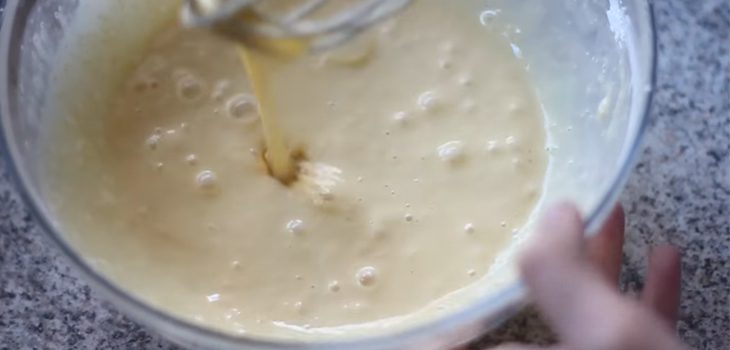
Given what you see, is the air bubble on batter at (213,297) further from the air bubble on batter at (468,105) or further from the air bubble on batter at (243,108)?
the air bubble on batter at (468,105)

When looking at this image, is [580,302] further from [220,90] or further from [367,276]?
[220,90]

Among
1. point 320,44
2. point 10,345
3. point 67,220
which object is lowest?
point 10,345

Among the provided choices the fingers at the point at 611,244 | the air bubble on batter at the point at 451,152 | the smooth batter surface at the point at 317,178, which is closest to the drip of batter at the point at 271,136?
the smooth batter surface at the point at 317,178

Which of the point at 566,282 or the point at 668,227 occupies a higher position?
the point at 566,282

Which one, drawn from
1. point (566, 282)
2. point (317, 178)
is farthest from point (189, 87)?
point (566, 282)

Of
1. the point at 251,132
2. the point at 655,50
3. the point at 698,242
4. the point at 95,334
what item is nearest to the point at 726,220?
the point at 698,242

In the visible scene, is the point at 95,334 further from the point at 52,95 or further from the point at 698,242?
the point at 698,242

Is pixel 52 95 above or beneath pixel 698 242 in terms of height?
above
